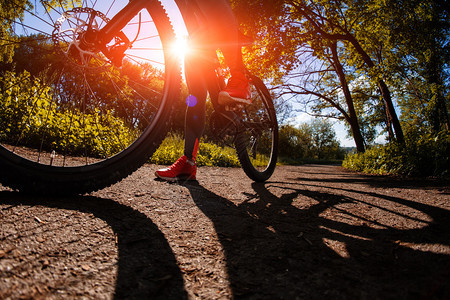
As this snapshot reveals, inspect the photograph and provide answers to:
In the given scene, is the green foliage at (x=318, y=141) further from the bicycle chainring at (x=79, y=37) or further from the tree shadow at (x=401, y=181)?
the bicycle chainring at (x=79, y=37)

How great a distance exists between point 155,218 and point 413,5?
24.7 feet

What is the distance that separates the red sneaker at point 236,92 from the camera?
2.05 metres

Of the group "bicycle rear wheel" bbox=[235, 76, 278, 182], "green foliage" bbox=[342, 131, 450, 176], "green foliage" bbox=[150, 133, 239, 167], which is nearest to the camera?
"bicycle rear wheel" bbox=[235, 76, 278, 182]

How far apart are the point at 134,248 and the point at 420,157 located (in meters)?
5.77

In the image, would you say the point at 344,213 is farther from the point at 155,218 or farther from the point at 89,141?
the point at 89,141

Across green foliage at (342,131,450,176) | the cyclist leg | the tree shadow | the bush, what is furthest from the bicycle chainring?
green foliage at (342,131,450,176)

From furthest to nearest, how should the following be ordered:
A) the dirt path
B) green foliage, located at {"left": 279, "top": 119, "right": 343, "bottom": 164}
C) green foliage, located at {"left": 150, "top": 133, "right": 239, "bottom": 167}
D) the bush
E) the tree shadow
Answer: green foliage, located at {"left": 279, "top": 119, "right": 343, "bottom": 164} → green foliage, located at {"left": 150, "top": 133, "right": 239, "bottom": 167} → the bush → the tree shadow → the dirt path

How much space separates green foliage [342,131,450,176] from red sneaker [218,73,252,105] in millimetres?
4215

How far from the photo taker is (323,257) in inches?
29.5

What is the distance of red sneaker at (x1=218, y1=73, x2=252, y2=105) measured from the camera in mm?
2049

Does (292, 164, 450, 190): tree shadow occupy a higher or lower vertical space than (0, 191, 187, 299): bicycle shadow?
higher

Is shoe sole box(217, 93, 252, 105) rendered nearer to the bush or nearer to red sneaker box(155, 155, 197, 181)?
red sneaker box(155, 155, 197, 181)

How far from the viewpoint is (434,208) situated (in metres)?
1.49

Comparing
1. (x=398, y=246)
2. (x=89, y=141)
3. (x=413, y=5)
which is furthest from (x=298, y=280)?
(x=413, y=5)
